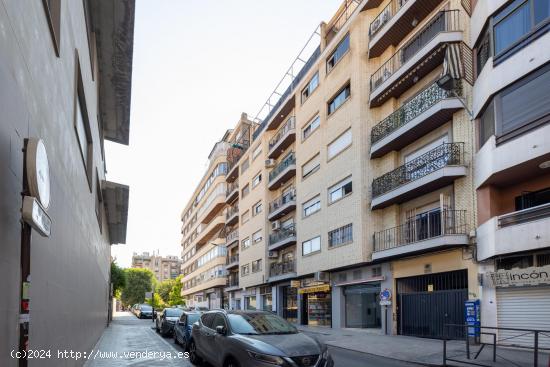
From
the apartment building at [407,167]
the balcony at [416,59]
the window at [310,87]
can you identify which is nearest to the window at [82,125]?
the apartment building at [407,167]

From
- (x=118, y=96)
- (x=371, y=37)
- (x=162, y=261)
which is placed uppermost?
(x=371, y=37)

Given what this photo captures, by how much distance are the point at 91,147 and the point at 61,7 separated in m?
6.69

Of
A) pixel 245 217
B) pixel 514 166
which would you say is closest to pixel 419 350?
pixel 514 166

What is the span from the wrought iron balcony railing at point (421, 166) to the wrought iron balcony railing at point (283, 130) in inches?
508

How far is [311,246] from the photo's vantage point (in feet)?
99.8

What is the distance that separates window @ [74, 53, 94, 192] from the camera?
29.8ft

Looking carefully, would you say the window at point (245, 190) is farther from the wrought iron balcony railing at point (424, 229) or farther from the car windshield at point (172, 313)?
the wrought iron balcony railing at point (424, 229)

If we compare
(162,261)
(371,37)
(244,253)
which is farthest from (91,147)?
(162,261)

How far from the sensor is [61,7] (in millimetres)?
6316

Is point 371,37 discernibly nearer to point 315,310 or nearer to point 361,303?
point 361,303

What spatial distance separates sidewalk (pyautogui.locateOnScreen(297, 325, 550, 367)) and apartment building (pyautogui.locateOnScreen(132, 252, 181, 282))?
139 m

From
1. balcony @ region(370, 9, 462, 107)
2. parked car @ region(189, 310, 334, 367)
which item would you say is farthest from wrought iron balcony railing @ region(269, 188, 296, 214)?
parked car @ region(189, 310, 334, 367)

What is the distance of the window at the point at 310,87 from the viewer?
31.3 metres

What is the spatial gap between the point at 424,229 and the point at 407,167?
2.81 m
